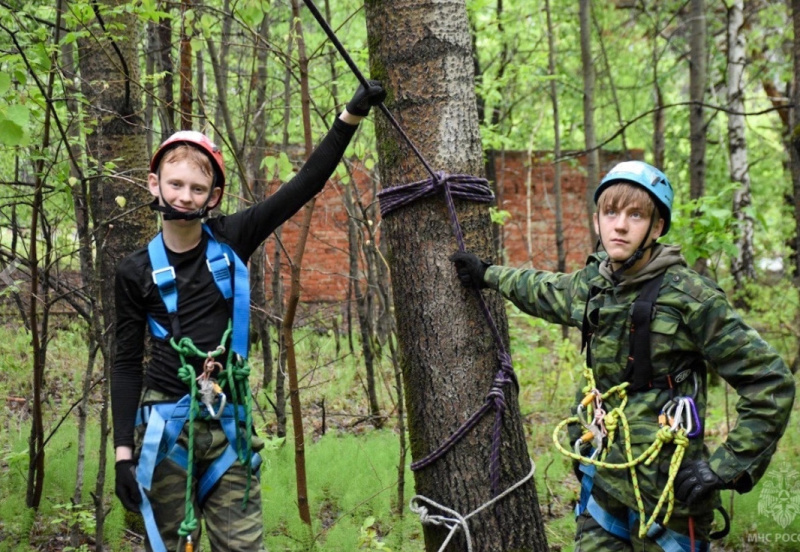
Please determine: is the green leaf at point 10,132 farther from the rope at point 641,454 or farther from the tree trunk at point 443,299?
the rope at point 641,454

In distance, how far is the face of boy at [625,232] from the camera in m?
2.67

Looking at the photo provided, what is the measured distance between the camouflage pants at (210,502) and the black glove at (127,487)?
55 mm

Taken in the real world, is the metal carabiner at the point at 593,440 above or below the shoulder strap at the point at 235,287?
below

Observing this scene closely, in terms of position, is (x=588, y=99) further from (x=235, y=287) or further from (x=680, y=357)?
(x=235, y=287)

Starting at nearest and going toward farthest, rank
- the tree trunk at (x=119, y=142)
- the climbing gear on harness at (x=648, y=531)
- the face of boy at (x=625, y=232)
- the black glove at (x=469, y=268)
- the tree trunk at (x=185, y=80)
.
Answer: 1. the climbing gear on harness at (x=648, y=531)
2. the face of boy at (x=625, y=232)
3. the black glove at (x=469, y=268)
4. the tree trunk at (x=119, y=142)
5. the tree trunk at (x=185, y=80)

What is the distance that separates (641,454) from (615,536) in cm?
37

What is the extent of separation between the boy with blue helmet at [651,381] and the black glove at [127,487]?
141 centimetres

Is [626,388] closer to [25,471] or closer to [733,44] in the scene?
[25,471]

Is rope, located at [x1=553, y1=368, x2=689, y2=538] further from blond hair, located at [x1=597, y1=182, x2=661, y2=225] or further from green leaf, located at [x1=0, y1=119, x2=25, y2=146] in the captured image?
green leaf, located at [x1=0, y1=119, x2=25, y2=146]

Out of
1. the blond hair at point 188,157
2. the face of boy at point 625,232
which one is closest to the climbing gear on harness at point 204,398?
the blond hair at point 188,157

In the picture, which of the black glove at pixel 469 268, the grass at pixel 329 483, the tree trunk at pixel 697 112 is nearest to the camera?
the black glove at pixel 469 268

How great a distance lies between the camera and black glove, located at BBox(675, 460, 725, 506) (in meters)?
2.42

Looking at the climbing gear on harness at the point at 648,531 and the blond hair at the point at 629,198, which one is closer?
the climbing gear on harness at the point at 648,531

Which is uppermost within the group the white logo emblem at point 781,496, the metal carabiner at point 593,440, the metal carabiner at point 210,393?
the metal carabiner at point 210,393
